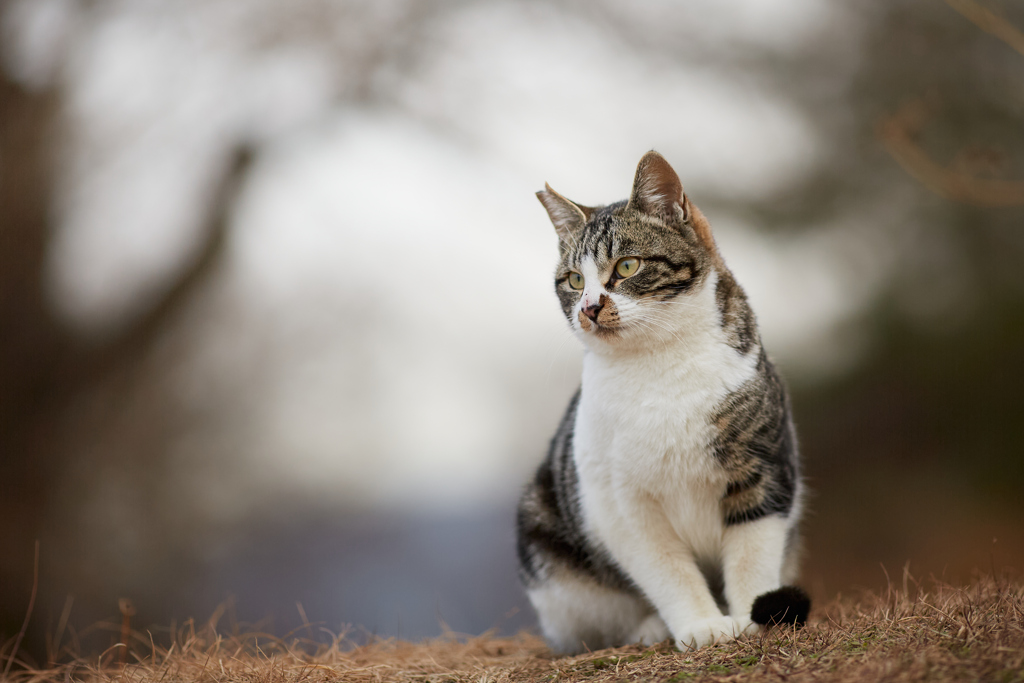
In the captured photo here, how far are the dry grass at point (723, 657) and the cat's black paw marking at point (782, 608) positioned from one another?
0.17 feet

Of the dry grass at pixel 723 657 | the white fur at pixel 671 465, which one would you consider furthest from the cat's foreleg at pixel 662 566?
the dry grass at pixel 723 657

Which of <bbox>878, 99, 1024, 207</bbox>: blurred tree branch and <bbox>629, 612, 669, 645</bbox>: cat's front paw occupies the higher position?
<bbox>878, 99, 1024, 207</bbox>: blurred tree branch

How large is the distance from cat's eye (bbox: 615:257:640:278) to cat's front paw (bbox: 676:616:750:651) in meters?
1.06

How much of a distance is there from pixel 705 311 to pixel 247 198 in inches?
158

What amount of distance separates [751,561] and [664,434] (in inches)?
18.2

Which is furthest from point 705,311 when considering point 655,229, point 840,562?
point 840,562

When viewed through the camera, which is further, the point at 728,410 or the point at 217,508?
the point at 217,508

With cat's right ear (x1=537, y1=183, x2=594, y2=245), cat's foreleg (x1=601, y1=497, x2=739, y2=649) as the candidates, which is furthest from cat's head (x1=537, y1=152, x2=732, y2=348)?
cat's foreleg (x1=601, y1=497, x2=739, y2=649)

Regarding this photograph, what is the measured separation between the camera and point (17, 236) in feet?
15.7

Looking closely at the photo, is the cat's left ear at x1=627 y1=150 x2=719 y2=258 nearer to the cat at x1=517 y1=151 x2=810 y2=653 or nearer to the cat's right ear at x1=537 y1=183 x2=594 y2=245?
the cat at x1=517 y1=151 x2=810 y2=653

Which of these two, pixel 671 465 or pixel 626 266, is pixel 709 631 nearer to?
pixel 671 465

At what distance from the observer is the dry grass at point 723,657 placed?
154cm

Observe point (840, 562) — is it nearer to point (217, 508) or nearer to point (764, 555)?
point (764, 555)

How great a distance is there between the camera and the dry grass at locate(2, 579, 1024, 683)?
154cm
